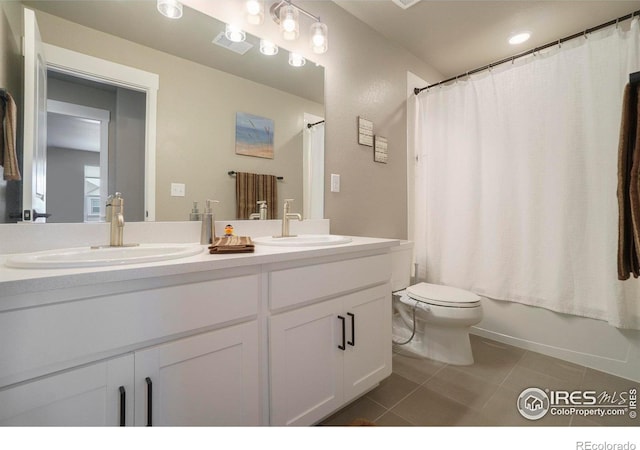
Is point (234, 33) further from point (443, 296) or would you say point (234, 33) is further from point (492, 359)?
point (492, 359)

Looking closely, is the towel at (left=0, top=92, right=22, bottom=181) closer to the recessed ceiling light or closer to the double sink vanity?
the double sink vanity

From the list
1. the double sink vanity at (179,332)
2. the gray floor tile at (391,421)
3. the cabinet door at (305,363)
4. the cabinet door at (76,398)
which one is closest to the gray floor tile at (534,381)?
the gray floor tile at (391,421)

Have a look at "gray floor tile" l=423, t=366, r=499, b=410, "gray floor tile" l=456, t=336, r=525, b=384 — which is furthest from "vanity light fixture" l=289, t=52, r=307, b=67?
"gray floor tile" l=456, t=336, r=525, b=384

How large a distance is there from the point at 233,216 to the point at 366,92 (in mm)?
1323

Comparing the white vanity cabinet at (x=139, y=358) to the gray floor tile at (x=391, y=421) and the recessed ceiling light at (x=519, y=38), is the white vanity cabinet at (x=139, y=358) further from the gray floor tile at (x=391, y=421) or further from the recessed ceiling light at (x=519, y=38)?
the recessed ceiling light at (x=519, y=38)

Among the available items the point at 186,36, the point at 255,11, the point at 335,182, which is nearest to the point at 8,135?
the point at 186,36

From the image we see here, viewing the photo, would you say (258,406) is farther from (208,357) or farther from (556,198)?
(556,198)

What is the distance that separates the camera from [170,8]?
1.18 m

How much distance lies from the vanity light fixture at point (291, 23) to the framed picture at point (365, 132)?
541 millimetres

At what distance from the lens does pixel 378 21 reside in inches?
74.5

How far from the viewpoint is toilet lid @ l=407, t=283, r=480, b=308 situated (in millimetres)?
1636

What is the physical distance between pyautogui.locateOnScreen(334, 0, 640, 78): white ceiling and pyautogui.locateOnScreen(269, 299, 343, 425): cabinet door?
1929 mm

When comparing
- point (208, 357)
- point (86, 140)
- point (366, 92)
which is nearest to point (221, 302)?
point (208, 357)

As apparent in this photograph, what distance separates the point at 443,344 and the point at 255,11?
219 cm
